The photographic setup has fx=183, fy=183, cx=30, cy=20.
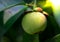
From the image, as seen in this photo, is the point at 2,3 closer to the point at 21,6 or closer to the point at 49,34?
the point at 21,6

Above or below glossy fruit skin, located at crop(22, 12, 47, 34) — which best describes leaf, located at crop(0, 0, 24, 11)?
above

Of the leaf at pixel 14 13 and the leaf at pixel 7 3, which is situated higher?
the leaf at pixel 7 3

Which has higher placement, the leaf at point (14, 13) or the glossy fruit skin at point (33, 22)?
the leaf at point (14, 13)

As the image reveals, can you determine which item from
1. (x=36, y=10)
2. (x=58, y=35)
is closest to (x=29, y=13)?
(x=36, y=10)

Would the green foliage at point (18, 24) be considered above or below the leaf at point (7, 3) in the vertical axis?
below

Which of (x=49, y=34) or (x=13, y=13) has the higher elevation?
(x=13, y=13)

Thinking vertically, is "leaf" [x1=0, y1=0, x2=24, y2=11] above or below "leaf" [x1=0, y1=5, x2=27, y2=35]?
above

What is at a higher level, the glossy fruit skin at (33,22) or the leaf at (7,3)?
the leaf at (7,3)

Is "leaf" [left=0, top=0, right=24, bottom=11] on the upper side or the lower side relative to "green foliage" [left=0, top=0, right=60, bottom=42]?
upper
